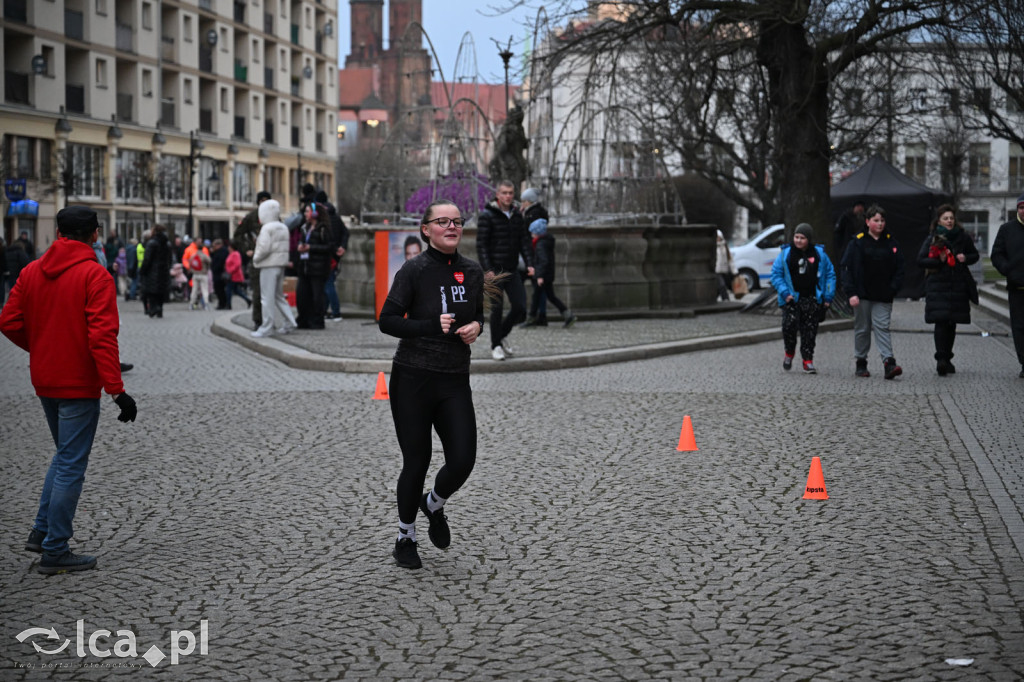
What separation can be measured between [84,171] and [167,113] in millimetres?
12235

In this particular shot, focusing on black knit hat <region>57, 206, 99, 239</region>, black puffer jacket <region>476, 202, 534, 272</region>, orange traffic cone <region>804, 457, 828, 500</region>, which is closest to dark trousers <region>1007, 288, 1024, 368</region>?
black puffer jacket <region>476, 202, 534, 272</region>

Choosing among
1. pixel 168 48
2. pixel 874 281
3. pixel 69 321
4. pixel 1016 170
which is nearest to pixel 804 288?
pixel 874 281

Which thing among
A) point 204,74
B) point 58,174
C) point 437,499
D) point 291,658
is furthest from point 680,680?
point 204,74

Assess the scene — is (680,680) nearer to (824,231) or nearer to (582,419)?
(582,419)

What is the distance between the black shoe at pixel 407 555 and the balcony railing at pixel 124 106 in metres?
51.8

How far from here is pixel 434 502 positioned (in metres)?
6.65

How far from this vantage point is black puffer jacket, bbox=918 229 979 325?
1490 centimetres

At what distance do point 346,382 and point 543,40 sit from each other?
40.4ft

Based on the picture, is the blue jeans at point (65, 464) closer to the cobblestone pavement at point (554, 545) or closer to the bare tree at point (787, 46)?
the cobblestone pavement at point (554, 545)

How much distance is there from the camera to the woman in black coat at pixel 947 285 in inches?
587

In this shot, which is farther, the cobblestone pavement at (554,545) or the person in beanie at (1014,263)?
the person in beanie at (1014,263)

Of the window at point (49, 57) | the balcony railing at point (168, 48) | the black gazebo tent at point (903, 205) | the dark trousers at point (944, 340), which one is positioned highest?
the balcony railing at point (168, 48)

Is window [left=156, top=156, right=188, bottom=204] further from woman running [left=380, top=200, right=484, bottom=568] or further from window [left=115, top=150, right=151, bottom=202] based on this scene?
woman running [left=380, top=200, right=484, bottom=568]

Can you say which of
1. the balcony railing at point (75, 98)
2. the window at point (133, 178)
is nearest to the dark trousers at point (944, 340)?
the window at point (133, 178)
